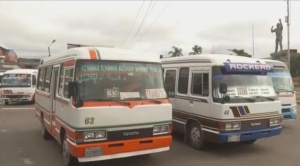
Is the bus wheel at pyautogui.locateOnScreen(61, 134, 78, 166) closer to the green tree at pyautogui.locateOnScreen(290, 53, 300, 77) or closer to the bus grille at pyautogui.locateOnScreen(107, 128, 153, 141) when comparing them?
the bus grille at pyautogui.locateOnScreen(107, 128, 153, 141)

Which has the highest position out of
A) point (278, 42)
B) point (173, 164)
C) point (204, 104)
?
point (278, 42)

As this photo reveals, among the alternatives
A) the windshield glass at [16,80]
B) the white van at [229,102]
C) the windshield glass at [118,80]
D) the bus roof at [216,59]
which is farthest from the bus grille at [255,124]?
the windshield glass at [16,80]

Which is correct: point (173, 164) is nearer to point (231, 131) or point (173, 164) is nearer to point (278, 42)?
point (231, 131)

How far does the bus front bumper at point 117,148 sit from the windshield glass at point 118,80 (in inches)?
33.3

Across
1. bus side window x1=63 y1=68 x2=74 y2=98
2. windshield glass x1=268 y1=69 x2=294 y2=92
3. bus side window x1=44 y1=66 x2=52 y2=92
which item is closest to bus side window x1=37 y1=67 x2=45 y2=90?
bus side window x1=44 y1=66 x2=52 y2=92

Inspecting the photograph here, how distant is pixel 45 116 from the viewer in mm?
10023

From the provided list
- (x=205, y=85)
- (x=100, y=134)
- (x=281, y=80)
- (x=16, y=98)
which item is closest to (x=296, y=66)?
(x=16, y=98)

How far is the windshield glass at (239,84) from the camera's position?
8.54m

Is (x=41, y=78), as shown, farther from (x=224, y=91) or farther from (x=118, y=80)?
(x=224, y=91)

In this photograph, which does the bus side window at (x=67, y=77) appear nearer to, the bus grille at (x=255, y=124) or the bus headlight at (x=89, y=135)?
the bus headlight at (x=89, y=135)

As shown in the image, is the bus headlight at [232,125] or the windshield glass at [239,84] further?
the windshield glass at [239,84]

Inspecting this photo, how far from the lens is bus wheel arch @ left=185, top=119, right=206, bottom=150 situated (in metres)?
9.02

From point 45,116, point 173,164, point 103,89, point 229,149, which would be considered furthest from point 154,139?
point 45,116

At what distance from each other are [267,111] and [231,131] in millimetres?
1173
